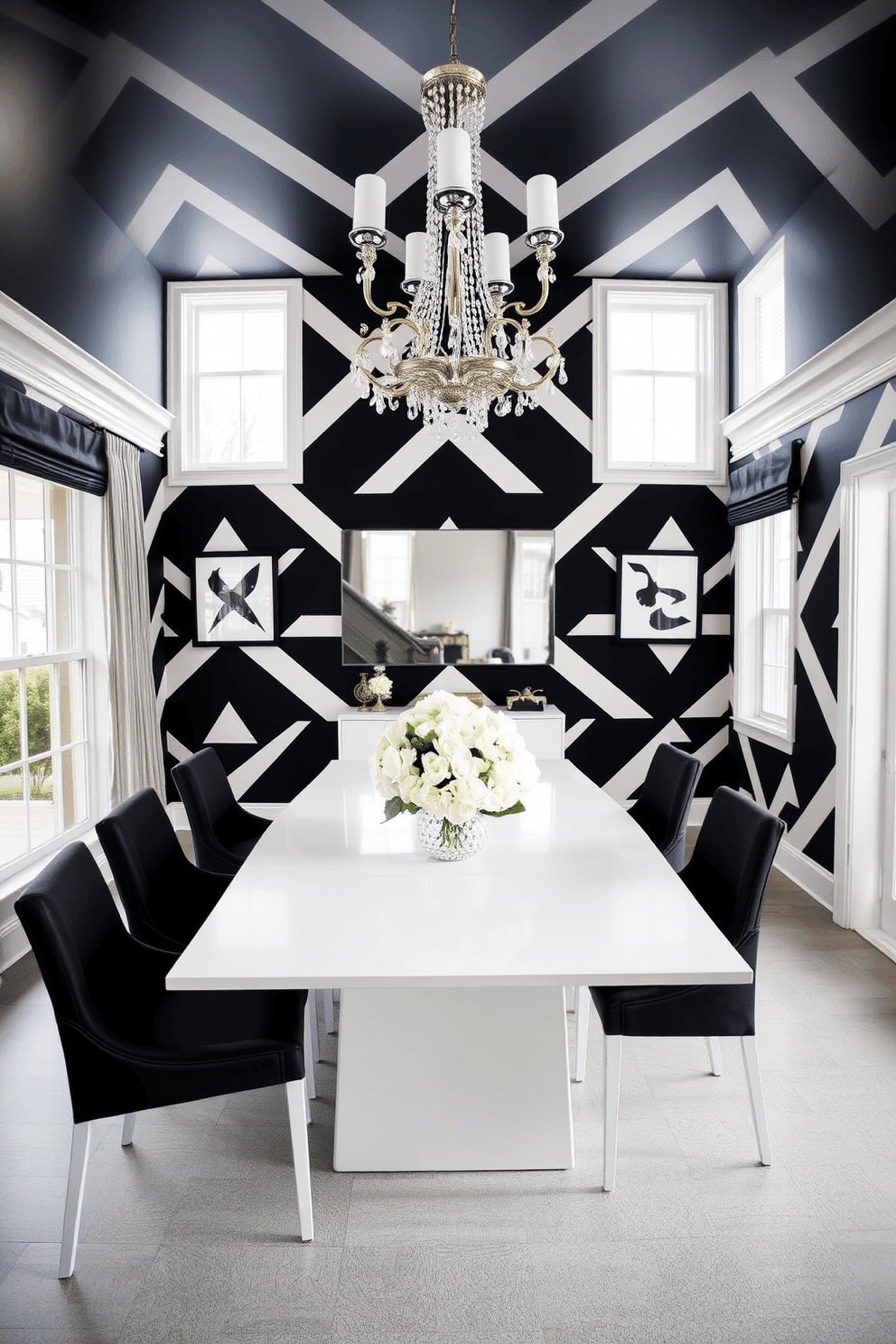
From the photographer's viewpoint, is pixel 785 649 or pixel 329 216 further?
pixel 785 649

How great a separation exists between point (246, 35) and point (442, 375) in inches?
60.5

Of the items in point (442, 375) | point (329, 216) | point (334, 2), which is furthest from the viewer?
point (329, 216)

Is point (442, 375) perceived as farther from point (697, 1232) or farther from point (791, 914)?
point (791, 914)

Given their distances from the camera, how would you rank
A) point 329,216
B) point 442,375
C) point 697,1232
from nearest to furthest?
1. point 697,1232
2. point 442,375
3. point 329,216

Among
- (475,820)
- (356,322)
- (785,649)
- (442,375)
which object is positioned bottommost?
(475,820)

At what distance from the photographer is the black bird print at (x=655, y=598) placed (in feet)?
16.4

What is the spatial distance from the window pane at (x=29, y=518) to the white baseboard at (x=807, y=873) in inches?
140

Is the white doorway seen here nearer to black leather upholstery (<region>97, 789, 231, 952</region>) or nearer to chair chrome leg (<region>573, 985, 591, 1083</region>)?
chair chrome leg (<region>573, 985, 591, 1083</region>)

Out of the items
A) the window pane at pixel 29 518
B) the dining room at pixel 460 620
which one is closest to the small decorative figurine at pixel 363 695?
the dining room at pixel 460 620

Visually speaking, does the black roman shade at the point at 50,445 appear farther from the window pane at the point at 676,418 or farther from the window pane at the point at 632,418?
the window pane at the point at 676,418

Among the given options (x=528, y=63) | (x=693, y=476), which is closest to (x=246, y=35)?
(x=528, y=63)

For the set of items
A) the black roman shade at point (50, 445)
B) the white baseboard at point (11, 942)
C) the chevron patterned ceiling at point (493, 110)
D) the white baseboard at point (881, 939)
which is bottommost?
the white baseboard at point (881, 939)

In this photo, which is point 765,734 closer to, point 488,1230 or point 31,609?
point 488,1230

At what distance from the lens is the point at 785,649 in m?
4.39
